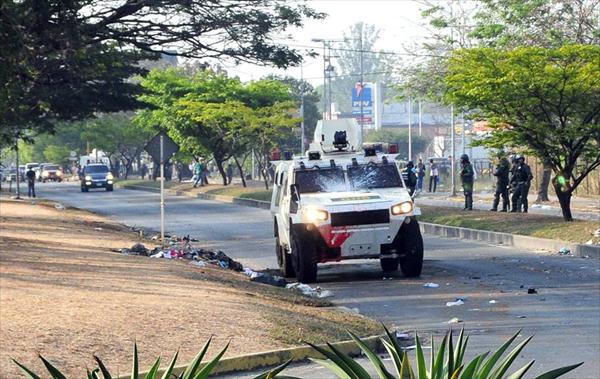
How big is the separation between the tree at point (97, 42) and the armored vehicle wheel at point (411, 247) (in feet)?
22.0

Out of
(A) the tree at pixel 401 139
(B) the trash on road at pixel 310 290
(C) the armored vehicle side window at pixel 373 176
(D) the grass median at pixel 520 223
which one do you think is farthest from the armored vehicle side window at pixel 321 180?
(A) the tree at pixel 401 139

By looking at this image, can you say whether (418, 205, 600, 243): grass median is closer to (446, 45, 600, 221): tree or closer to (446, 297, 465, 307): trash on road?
(446, 45, 600, 221): tree

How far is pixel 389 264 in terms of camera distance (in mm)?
20438

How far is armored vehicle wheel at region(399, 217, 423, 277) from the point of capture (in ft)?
62.2

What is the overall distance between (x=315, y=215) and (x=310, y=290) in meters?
1.37

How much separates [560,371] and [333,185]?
1526 cm

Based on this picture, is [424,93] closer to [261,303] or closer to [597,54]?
[597,54]

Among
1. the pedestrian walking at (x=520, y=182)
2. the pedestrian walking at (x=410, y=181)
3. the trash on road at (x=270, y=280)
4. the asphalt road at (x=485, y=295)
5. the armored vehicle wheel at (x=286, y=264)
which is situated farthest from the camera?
the pedestrian walking at (x=520, y=182)

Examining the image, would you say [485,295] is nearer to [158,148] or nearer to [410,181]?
[410,181]

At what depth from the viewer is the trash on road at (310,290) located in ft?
57.3

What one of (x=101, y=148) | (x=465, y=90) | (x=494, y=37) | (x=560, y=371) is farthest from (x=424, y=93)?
(x=101, y=148)

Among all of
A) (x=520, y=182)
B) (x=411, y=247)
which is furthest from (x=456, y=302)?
(x=520, y=182)

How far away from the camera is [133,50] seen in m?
28.0

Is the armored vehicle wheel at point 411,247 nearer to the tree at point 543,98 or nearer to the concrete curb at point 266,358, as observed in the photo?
the concrete curb at point 266,358
